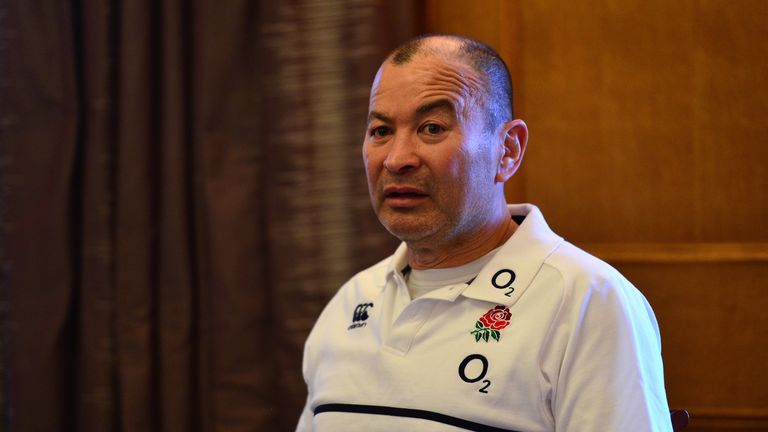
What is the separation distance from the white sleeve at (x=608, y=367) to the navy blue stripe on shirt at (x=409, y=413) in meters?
0.13

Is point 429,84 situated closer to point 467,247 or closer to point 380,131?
point 380,131

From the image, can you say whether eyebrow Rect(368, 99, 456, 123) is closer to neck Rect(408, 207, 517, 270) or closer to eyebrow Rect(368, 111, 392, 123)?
eyebrow Rect(368, 111, 392, 123)

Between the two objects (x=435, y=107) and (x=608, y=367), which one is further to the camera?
(x=435, y=107)

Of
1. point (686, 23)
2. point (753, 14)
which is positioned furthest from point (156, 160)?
point (753, 14)

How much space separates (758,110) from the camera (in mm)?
1643

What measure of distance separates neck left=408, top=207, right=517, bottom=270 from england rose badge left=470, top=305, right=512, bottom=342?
159mm

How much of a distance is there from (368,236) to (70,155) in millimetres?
841

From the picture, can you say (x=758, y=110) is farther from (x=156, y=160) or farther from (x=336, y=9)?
(x=156, y=160)

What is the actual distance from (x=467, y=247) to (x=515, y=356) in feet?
0.91

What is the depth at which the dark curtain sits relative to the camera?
77.2 inches

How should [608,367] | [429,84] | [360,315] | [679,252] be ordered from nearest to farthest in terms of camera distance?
[608,367] → [429,84] → [360,315] → [679,252]

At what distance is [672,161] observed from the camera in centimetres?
170

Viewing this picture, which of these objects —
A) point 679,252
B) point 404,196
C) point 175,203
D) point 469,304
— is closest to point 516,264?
point 469,304

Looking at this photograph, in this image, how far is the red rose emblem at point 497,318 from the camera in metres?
1.32
